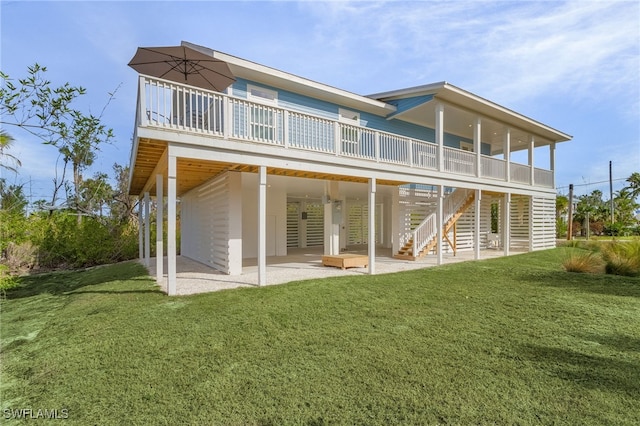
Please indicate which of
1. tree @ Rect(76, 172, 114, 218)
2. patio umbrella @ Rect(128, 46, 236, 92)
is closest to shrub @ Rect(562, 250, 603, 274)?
patio umbrella @ Rect(128, 46, 236, 92)

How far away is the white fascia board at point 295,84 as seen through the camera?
875cm

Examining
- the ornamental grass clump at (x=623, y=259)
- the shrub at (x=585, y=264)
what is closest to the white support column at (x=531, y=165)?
the ornamental grass clump at (x=623, y=259)

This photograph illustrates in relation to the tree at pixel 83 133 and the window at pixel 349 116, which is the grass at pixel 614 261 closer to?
the window at pixel 349 116

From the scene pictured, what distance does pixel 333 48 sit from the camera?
10203 mm

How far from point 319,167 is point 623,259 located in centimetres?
849

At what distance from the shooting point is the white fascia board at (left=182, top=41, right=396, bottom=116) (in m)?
8.75

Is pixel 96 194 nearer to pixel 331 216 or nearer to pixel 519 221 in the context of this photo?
pixel 331 216

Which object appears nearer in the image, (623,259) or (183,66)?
(183,66)

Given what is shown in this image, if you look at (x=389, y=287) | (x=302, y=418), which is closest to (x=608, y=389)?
(x=302, y=418)

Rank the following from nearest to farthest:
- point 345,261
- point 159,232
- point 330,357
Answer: point 330,357 → point 159,232 → point 345,261

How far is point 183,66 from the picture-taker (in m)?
7.61

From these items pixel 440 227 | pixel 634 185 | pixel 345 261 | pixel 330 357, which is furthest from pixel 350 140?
pixel 634 185

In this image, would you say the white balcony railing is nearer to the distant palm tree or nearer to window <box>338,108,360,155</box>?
window <box>338,108,360,155</box>

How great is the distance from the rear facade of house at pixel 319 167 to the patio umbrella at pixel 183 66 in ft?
1.55
